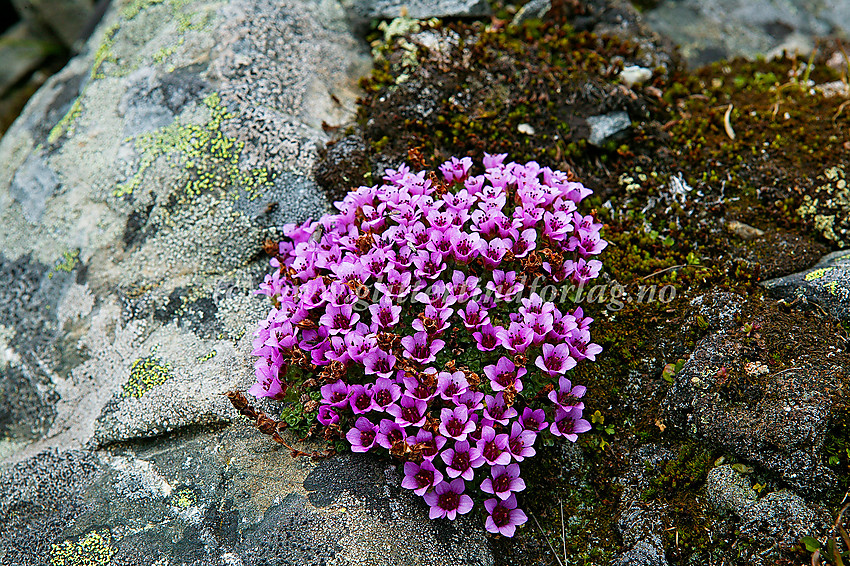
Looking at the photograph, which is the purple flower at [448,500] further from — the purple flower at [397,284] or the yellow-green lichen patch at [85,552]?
the yellow-green lichen patch at [85,552]

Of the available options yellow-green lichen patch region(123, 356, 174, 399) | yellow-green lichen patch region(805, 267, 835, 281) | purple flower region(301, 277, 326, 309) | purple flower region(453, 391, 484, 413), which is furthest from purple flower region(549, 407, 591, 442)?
yellow-green lichen patch region(123, 356, 174, 399)

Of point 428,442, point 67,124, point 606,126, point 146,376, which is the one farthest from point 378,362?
point 67,124

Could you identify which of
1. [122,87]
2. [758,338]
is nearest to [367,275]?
[758,338]

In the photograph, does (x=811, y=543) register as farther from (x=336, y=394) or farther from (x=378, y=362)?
(x=336, y=394)

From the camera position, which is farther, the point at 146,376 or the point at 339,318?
the point at 146,376

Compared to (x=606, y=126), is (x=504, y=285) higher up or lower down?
higher up

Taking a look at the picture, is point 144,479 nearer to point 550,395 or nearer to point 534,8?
point 550,395

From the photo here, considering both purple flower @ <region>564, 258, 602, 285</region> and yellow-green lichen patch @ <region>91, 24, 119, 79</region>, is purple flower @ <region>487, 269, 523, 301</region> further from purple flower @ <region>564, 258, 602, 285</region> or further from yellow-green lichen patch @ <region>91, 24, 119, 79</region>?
yellow-green lichen patch @ <region>91, 24, 119, 79</region>
